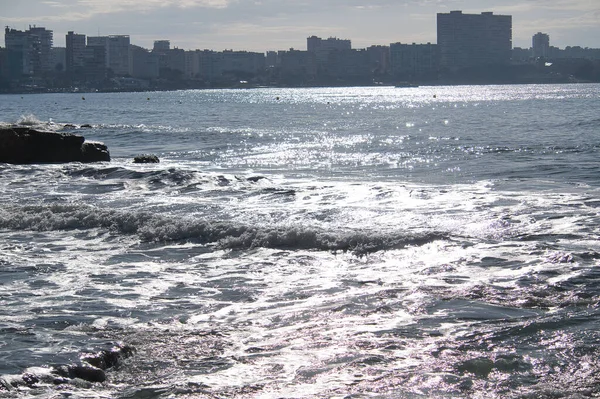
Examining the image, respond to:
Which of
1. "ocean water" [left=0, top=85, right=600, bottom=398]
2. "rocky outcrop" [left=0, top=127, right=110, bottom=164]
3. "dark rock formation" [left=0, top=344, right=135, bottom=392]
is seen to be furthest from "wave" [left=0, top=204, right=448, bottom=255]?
"rocky outcrop" [left=0, top=127, right=110, bottom=164]

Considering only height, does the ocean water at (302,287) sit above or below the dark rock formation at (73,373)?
above

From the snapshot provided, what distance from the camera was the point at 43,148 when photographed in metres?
28.4

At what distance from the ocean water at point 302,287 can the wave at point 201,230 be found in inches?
1.7

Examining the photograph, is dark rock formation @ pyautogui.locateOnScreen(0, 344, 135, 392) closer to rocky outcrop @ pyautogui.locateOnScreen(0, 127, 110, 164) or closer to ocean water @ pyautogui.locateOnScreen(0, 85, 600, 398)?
ocean water @ pyautogui.locateOnScreen(0, 85, 600, 398)

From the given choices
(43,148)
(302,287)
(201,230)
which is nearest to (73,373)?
(302,287)

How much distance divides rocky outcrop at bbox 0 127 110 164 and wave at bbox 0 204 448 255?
12230mm

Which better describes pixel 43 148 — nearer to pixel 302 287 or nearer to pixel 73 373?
pixel 302 287

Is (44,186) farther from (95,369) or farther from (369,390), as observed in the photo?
(369,390)

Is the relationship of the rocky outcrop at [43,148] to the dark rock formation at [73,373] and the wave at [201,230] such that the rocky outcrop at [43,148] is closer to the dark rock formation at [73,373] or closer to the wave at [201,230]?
the wave at [201,230]

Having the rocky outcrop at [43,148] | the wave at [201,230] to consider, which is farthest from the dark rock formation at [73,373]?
the rocky outcrop at [43,148]

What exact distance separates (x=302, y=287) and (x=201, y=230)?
4.46m

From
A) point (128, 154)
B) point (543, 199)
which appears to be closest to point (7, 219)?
point (543, 199)

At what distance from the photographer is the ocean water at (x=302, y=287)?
662cm

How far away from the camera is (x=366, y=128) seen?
2160 inches
